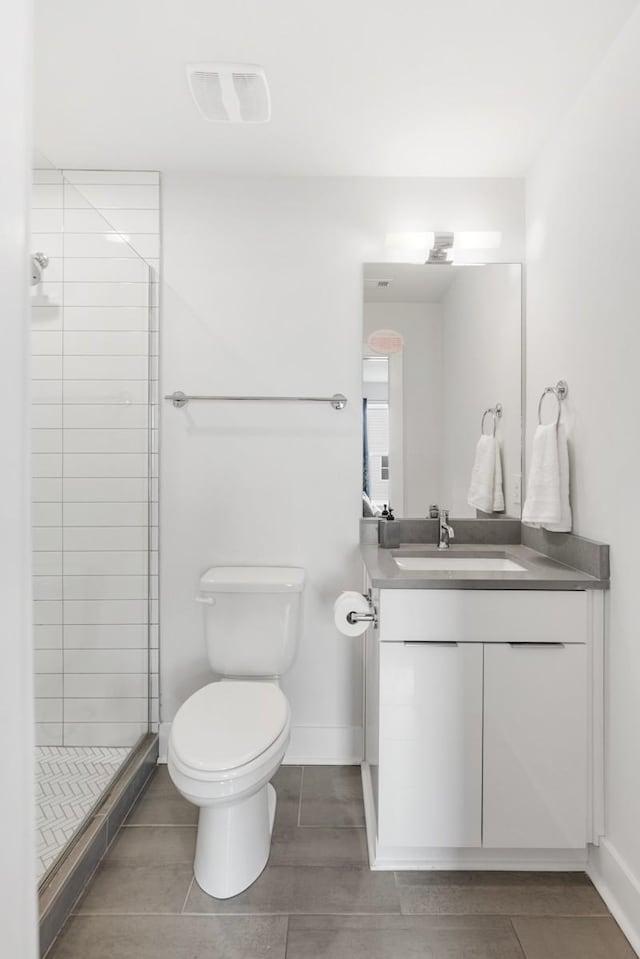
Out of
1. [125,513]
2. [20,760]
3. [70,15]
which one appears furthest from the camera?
[125,513]

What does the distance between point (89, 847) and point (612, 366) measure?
206 centimetres

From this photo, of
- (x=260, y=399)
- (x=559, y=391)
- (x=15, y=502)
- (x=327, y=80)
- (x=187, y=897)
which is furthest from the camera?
(x=260, y=399)

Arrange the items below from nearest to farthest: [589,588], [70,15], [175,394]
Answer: [70,15]
[589,588]
[175,394]

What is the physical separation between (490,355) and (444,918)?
1.93 m

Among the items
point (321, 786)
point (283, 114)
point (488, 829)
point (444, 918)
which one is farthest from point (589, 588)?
point (283, 114)

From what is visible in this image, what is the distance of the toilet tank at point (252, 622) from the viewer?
2.22 meters

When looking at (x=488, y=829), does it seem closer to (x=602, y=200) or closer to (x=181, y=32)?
(x=602, y=200)

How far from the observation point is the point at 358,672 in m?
2.51

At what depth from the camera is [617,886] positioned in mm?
1651

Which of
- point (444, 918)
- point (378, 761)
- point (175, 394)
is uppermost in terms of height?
point (175, 394)

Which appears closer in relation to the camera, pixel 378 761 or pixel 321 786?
pixel 378 761

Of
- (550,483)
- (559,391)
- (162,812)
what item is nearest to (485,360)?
(559,391)

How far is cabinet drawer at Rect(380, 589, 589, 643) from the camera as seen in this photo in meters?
1.79

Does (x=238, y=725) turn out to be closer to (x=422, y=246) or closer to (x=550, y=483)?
(x=550, y=483)
